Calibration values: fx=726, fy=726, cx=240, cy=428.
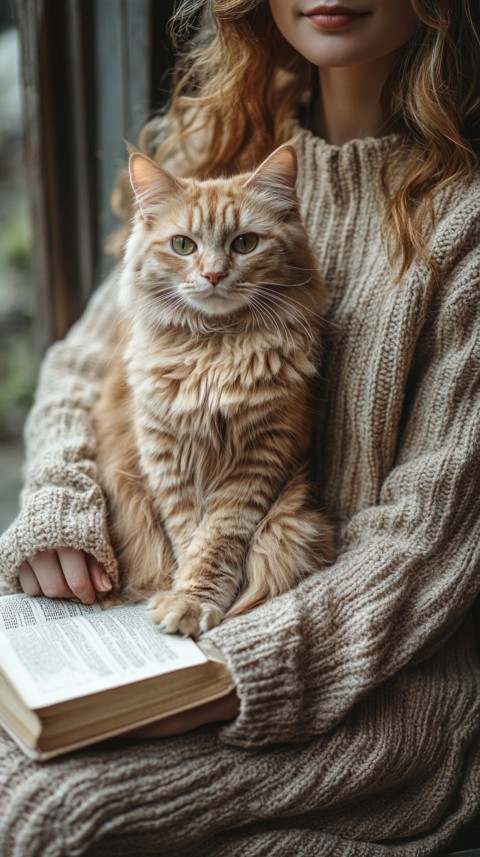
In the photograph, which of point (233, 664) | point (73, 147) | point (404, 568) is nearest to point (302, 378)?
point (404, 568)

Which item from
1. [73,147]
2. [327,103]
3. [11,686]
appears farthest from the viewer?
[73,147]

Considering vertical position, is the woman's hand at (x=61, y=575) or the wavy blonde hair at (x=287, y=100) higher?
the wavy blonde hair at (x=287, y=100)

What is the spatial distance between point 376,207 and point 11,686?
1109mm

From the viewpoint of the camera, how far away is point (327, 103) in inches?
62.2

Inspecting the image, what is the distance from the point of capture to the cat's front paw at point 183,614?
1.21 metres

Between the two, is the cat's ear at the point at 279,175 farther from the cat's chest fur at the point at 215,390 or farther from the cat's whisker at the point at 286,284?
the cat's chest fur at the point at 215,390

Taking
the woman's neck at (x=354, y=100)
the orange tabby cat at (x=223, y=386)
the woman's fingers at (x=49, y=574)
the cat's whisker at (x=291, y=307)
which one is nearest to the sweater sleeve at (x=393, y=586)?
the orange tabby cat at (x=223, y=386)

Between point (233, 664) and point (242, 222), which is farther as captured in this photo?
point (242, 222)

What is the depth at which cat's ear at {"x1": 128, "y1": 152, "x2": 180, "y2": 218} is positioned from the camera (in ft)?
4.50

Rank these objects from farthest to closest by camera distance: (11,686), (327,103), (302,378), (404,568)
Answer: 1. (327,103)
2. (302,378)
3. (404,568)
4. (11,686)

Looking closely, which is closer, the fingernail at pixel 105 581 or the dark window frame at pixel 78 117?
the fingernail at pixel 105 581

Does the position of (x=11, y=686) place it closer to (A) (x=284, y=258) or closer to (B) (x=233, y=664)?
(B) (x=233, y=664)

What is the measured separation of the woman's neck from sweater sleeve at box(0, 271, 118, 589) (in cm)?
67

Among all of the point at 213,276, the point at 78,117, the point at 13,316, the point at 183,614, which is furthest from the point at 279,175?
the point at 13,316
